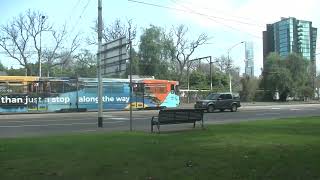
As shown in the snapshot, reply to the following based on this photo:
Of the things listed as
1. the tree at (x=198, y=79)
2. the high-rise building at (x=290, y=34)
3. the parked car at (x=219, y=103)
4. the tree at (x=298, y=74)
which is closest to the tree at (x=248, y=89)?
the tree at (x=298, y=74)

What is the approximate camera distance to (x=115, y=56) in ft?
78.9

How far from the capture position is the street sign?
23.0 meters

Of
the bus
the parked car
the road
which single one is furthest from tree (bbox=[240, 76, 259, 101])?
the road

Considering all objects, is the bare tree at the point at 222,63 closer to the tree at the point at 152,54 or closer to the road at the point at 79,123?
the tree at the point at 152,54

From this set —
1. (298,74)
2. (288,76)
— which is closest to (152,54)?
(288,76)

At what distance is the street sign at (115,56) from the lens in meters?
23.0

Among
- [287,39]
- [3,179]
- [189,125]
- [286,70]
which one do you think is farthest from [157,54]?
[3,179]

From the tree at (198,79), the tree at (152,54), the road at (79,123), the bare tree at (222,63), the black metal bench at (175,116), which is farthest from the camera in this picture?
the bare tree at (222,63)

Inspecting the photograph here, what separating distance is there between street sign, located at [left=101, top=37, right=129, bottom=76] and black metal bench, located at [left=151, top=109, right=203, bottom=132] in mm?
2747

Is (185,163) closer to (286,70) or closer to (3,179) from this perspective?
(3,179)

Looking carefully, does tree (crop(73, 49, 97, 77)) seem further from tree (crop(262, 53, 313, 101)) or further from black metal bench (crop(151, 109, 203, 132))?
black metal bench (crop(151, 109, 203, 132))

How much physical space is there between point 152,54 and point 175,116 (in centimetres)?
6973

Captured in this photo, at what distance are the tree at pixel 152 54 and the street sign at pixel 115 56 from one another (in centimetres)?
6550

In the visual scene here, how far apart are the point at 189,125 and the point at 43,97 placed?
24.4m
